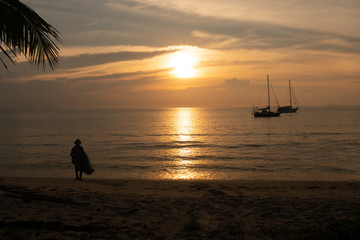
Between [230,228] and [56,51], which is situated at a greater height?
[56,51]

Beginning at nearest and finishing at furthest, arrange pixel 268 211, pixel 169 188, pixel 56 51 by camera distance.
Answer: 1. pixel 56 51
2. pixel 268 211
3. pixel 169 188

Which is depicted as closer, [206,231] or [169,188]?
[206,231]

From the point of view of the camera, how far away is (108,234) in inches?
263

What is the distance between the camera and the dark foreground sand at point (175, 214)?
6.77 m

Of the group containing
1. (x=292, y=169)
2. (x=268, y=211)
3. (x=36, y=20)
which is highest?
(x=36, y=20)

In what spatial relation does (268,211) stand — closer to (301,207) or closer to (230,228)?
(301,207)

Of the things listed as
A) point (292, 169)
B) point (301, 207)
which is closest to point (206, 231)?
point (301, 207)

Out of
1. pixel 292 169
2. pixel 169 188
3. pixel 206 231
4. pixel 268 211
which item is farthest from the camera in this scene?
pixel 292 169

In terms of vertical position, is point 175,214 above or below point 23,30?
below

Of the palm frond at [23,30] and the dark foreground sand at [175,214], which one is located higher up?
the palm frond at [23,30]

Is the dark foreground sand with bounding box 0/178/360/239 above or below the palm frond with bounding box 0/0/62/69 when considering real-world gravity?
below

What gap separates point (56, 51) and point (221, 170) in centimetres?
1600

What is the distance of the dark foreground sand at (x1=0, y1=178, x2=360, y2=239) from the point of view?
6.77m

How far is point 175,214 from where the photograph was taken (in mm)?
8547
